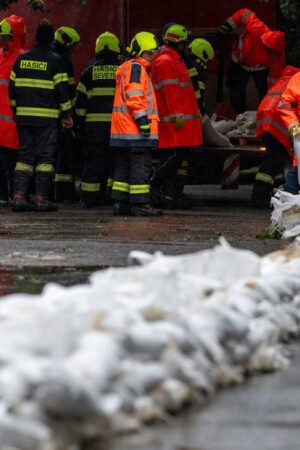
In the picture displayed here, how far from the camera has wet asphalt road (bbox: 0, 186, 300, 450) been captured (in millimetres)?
4230

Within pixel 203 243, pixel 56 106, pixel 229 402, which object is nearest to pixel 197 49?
pixel 56 106

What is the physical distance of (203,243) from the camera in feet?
33.8

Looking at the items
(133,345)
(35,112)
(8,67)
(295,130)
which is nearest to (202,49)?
(8,67)

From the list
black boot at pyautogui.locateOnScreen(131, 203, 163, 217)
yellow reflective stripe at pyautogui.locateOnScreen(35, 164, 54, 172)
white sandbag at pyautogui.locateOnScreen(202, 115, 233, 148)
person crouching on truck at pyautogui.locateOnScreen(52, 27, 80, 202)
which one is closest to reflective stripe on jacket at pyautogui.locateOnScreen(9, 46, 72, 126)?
person crouching on truck at pyautogui.locateOnScreen(52, 27, 80, 202)

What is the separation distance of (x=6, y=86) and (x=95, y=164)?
1.25 metres

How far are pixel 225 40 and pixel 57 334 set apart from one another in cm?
1192

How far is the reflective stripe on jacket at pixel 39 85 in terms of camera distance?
45.2ft

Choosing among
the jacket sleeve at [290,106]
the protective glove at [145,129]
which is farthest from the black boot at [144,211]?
Result: the jacket sleeve at [290,106]

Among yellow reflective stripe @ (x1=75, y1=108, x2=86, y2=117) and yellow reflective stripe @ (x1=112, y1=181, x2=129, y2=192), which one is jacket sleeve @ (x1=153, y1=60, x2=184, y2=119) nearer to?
yellow reflective stripe @ (x1=75, y1=108, x2=86, y2=117)

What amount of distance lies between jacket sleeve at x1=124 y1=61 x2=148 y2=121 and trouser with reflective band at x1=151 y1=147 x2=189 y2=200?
1544 millimetres

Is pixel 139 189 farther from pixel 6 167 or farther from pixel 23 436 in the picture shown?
pixel 23 436

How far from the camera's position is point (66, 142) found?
15328 mm

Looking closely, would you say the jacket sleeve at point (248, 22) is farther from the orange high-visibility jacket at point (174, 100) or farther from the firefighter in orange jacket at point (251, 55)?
the orange high-visibility jacket at point (174, 100)

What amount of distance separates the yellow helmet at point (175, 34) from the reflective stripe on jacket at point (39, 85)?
113 centimetres
